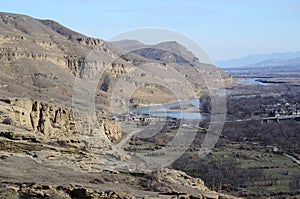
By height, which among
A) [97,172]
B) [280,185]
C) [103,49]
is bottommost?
[280,185]

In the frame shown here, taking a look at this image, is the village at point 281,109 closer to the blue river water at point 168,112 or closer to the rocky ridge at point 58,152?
the blue river water at point 168,112

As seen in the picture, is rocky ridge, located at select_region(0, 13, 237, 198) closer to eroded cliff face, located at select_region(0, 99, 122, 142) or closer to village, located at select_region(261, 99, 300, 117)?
eroded cliff face, located at select_region(0, 99, 122, 142)

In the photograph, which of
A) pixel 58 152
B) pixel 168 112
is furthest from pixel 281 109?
pixel 58 152

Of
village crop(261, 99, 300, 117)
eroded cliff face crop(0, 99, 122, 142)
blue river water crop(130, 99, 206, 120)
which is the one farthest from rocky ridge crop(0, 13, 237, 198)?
village crop(261, 99, 300, 117)

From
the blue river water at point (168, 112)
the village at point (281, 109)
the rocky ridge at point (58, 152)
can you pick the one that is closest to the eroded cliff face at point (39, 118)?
the rocky ridge at point (58, 152)

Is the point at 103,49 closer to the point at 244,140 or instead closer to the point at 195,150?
the point at 244,140

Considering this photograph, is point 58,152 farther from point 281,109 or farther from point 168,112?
point 281,109

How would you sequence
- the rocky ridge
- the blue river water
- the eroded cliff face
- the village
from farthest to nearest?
the village → the blue river water → the eroded cliff face → the rocky ridge

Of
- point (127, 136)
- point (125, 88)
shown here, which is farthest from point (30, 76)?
point (127, 136)
